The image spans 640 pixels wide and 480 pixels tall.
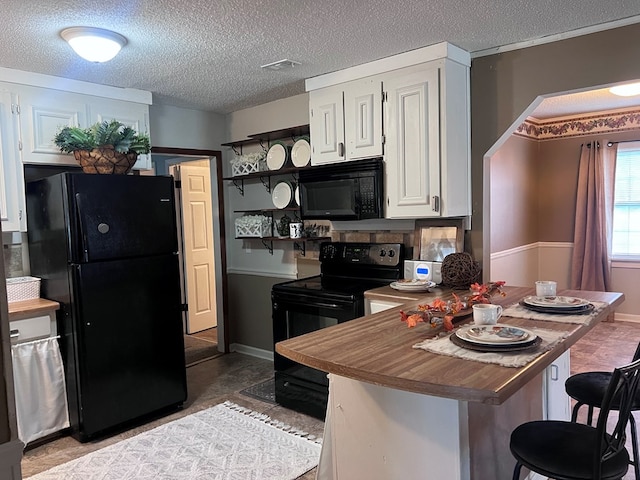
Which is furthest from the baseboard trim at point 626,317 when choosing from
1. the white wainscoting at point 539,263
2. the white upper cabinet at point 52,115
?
the white upper cabinet at point 52,115

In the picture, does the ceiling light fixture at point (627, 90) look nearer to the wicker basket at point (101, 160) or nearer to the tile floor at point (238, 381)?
the tile floor at point (238, 381)

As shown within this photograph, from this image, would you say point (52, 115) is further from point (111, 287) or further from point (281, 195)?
point (281, 195)

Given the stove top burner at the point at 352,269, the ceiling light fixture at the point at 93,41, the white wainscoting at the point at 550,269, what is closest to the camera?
the ceiling light fixture at the point at 93,41

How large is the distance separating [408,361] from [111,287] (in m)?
2.21

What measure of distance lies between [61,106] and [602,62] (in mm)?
3374

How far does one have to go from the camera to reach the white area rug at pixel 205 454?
259cm

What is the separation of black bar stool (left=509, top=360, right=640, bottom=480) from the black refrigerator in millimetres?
2392

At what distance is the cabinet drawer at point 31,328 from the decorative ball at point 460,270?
8.21ft

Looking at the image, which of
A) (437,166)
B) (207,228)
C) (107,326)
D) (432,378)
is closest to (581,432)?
(432,378)

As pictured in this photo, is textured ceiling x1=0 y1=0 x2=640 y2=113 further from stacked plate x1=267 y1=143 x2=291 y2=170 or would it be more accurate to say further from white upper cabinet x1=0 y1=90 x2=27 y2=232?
stacked plate x1=267 y1=143 x2=291 y2=170

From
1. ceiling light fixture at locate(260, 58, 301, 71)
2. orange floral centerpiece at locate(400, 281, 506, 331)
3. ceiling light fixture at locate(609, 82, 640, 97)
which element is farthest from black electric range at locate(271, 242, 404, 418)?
ceiling light fixture at locate(609, 82, 640, 97)

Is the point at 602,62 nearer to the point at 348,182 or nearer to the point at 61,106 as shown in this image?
the point at 348,182

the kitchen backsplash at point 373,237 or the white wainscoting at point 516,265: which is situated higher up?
the kitchen backsplash at point 373,237

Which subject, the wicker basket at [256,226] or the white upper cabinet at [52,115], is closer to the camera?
the white upper cabinet at [52,115]
